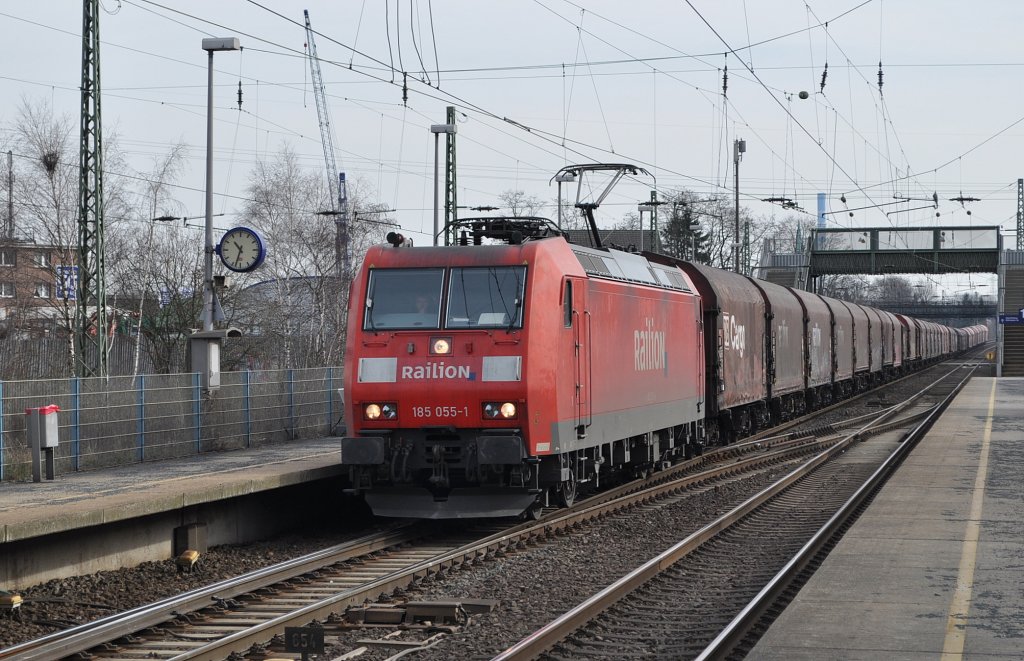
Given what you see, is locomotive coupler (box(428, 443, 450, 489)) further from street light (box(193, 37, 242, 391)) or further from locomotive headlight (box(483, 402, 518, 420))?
street light (box(193, 37, 242, 391))

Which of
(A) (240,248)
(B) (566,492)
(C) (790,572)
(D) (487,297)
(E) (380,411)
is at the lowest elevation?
(C) (790,572)

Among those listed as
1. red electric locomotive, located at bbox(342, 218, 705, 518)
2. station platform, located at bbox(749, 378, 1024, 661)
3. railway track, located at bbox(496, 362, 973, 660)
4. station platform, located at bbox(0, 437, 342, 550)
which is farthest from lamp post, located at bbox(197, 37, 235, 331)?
station platform, located at bbox(749, 378, 1024, 661)

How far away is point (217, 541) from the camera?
13359 mm

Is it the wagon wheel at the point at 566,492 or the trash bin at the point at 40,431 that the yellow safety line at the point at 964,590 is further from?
the trash bin at the point at 40,431

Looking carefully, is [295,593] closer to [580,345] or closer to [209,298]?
[580,345]

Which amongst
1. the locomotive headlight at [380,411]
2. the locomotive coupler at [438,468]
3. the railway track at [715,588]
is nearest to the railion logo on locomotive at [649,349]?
the railway track at [715,588]

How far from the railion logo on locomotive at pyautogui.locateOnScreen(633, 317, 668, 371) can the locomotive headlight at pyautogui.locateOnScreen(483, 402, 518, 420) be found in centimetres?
381

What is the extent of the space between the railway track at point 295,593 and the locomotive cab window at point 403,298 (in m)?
2.36

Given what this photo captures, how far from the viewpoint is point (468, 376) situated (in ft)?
43.4

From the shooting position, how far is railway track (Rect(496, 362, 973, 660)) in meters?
8.59

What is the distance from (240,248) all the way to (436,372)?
7892 millimetres

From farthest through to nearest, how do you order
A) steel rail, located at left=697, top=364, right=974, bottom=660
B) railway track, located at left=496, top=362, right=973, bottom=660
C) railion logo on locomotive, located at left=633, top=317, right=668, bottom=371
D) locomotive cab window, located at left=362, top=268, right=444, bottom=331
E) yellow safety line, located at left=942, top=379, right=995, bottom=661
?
railion logo on locomotive, located at left=633, top=317, right=668, bottom=371, locomotive cab window, located at left=362, top=268, right=444, bottom=331, railway track, located at left=496, top=362, right=973, bottom=660, steel rail, located at left=697, top=364, right=974, bottom=660, yellow safety line, located at left=942, top=379, right=995, bottom=661

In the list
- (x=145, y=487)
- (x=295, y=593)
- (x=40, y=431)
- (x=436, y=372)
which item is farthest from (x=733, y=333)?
(x=295, y=593)

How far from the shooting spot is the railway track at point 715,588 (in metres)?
8.59
